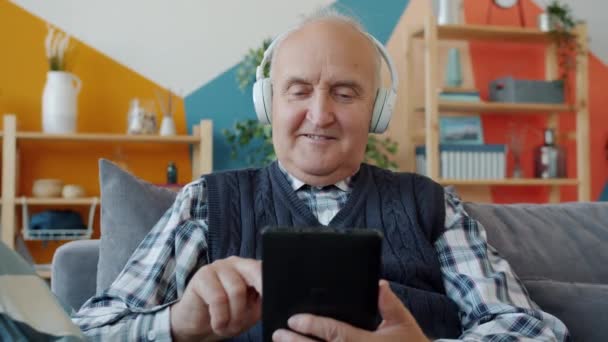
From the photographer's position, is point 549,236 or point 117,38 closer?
point 549,236

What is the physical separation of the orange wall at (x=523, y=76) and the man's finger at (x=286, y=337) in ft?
10.6

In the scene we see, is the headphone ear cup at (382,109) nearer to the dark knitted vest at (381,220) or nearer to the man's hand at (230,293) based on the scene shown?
the dark knitted vest at (381,220)

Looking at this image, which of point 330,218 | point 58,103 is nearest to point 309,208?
point 330,218

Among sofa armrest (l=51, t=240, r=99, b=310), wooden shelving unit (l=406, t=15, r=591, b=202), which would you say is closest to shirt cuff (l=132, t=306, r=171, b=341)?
sofa armrest (l=51, t=240, r=99, b=310)

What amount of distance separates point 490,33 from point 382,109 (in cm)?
251

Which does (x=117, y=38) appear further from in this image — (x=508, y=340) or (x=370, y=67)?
(x=508, y=340)

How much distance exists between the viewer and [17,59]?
10.3 feet

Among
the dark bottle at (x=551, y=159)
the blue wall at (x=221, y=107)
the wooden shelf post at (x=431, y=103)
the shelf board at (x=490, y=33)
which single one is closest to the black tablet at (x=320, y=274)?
the wooden shelf post at (x=431, y=103)

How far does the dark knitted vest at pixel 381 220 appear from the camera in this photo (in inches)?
41.0

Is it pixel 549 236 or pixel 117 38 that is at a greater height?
pixel 117 38

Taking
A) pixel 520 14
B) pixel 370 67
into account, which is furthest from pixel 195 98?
pixel 370 67

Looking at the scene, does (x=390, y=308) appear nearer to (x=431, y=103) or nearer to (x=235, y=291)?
(x=235, y=291)

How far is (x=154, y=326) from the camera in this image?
0.86 meters

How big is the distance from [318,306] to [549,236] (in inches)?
35.2
